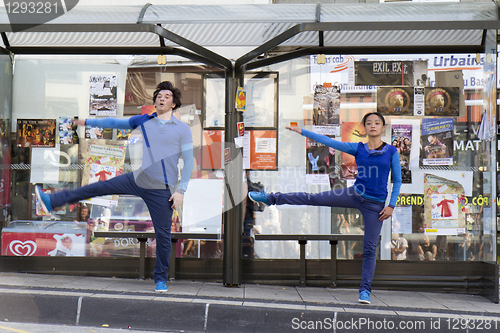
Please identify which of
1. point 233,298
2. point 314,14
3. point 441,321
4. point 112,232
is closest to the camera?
point 441,321

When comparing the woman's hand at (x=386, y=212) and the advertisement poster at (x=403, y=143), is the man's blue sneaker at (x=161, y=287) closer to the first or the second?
the woman's hand at (x=386, y=212)

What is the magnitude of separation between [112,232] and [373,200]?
2.99 metres

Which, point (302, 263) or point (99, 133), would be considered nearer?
point (302, 263)

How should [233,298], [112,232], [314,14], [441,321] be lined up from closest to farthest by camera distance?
[441,321] → [233,298] → [314,14] → [112,232]

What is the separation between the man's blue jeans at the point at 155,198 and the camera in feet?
15.3

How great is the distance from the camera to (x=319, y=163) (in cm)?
572

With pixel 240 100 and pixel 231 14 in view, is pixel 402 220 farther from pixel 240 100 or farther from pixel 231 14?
pixel 231 14

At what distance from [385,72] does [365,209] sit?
1.85m

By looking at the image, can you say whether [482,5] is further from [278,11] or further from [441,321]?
[441,321]

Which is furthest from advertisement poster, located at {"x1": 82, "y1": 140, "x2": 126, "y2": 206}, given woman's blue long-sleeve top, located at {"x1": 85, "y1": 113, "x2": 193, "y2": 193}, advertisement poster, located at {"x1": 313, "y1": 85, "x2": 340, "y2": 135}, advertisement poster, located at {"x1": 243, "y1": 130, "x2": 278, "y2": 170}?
advertisement poster, located at {"x1": 313, "y1": 85, "x2": 340, "y2": 135}

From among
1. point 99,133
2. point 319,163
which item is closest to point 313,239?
point 319,163

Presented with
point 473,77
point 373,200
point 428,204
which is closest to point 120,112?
point 373,200

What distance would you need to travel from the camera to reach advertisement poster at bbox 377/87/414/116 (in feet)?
18.5

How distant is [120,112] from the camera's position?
19.2ft
